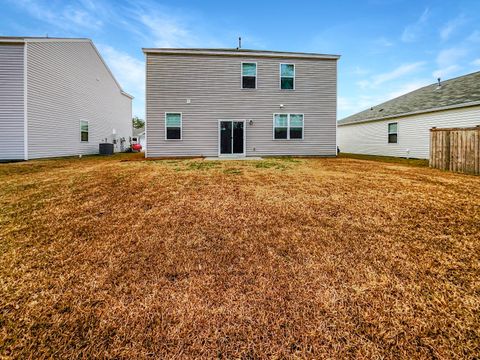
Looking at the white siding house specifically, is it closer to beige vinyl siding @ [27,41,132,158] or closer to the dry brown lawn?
the dry brown lawn

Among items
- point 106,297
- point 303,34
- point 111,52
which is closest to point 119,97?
point 111,52

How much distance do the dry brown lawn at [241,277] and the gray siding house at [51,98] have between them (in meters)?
10.2

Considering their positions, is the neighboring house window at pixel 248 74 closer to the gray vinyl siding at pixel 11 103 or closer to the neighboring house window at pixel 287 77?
the neighboring house window at pixel 287 77

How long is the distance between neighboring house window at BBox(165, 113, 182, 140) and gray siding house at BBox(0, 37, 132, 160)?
22.2 feet

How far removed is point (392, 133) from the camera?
17.2m

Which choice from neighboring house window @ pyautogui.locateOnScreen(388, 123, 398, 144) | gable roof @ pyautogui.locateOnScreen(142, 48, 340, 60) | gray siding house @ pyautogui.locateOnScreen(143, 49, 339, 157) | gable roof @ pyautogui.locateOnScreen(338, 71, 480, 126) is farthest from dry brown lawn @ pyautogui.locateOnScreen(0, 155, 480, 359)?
neighboring house window @ pyautogui.locateOnScreen(388, 123, 398, 144)

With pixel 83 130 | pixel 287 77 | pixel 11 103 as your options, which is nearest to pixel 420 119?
pixel 287 77

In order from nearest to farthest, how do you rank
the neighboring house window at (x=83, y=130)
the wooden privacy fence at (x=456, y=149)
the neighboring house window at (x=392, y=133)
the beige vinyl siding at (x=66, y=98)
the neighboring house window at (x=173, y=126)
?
the wooden privacy fence at (x=456, y=149)
the beige vinyl siding at (x=66, y=98)
the neighboring house window at (x=173, y=126)
the neighboring house window at (x=83, y=130)
the neighboring house window at (x=392, y=133)

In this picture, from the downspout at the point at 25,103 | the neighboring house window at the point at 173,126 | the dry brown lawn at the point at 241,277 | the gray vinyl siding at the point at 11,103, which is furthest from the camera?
the neighboring house window at the point at 173,126

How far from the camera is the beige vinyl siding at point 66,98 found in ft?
41.1

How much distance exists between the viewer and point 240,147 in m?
13.8

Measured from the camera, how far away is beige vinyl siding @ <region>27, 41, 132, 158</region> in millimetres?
12523

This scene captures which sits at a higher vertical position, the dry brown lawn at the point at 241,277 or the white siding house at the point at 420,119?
the white siding house at the point at 420,119

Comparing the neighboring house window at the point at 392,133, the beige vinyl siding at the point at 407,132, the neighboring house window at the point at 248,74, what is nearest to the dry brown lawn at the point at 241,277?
the neighboring house window at the point at 248,74
